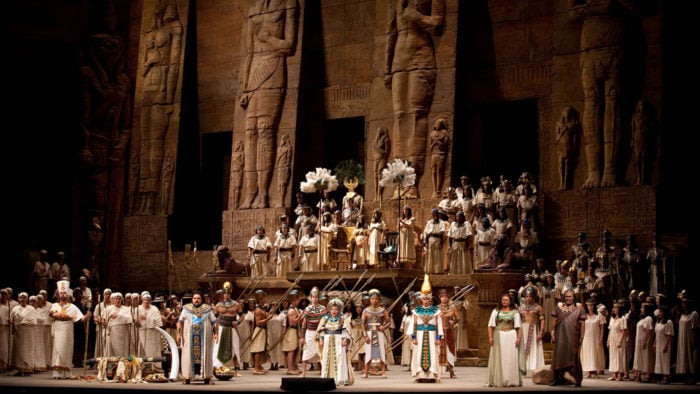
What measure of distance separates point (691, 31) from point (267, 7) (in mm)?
10091

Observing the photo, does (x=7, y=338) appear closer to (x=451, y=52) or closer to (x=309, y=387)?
(x=309, y=387)

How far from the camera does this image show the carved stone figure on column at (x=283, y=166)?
2564 centimetres

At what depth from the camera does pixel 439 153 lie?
77.7ft

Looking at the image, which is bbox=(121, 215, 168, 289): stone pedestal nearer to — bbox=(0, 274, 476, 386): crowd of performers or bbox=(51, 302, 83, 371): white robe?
bbox=(0, 274, 476, 386): crowd of performers

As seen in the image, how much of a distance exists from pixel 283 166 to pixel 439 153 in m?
4.16

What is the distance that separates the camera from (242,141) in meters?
26.5

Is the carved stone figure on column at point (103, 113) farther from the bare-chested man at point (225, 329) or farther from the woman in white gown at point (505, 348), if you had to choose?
the woman in white gown at point (505, 348)

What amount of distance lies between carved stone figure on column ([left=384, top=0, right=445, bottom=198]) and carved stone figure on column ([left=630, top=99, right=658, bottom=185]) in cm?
483

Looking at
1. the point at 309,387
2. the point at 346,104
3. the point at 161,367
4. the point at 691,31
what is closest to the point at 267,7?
the point at 346,104

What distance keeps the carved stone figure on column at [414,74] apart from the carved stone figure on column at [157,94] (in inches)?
263

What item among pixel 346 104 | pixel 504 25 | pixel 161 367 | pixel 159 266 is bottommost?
pixel 161 367

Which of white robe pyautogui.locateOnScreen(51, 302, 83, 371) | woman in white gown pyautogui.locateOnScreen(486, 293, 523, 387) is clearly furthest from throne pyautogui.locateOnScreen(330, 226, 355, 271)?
woman in white gown pyautogui.locateOnScreen(486, 293, 523, 387)

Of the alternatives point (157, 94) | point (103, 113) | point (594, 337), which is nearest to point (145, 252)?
point (103, 113)

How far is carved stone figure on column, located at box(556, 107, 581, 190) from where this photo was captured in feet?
74.2
